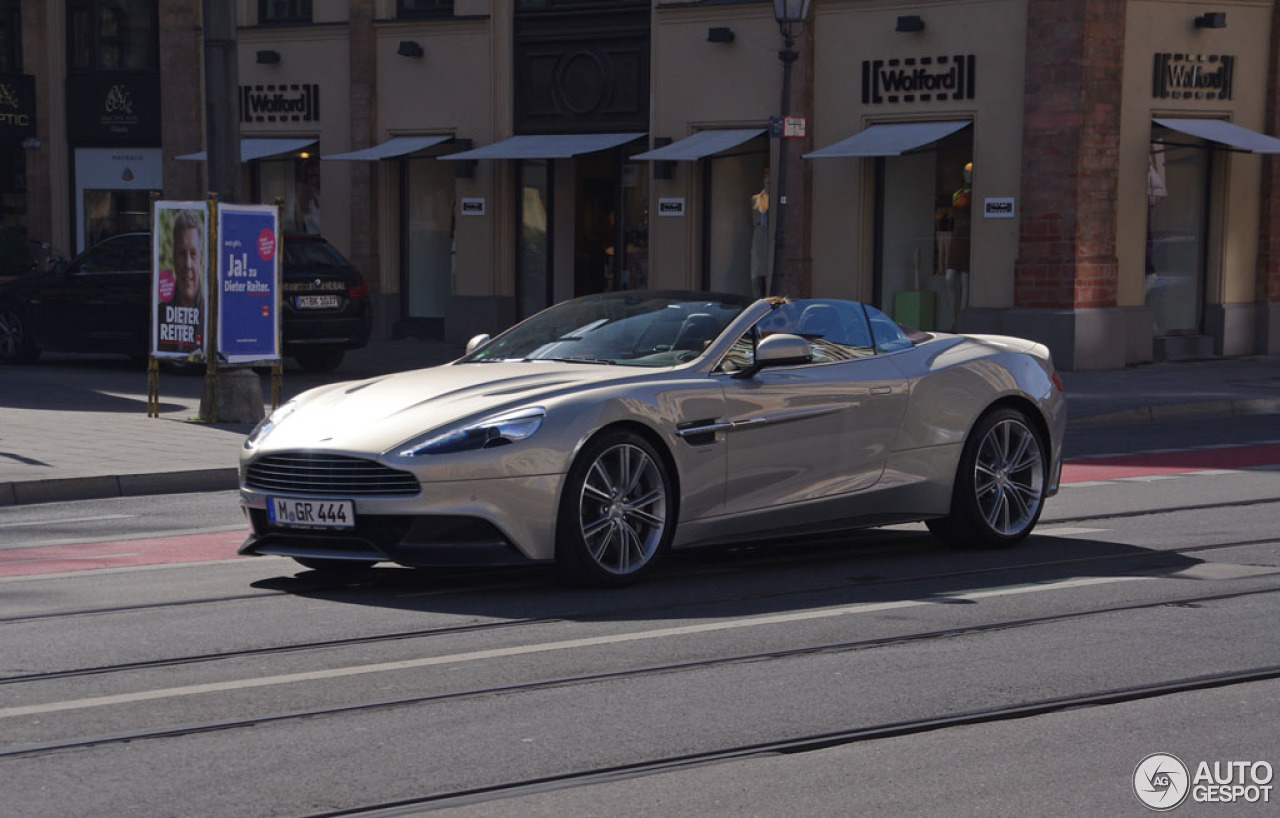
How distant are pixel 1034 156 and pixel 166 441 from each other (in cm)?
1268

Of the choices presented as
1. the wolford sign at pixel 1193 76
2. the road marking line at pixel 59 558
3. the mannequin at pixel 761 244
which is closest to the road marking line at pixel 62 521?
the road marking line at pixel 59 558

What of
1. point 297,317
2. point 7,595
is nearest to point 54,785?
point 7,595

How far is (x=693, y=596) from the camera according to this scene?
324 inches

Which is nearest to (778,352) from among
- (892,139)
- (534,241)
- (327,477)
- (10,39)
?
(327,477)

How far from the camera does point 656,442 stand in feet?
27.5

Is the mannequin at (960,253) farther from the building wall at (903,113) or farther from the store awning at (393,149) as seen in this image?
the store awning at (393,149)

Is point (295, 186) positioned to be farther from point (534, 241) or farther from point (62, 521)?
point (62, 521)

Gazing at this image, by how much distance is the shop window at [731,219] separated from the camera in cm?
2652

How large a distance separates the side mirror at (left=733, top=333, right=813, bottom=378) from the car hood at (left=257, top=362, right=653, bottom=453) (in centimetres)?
54

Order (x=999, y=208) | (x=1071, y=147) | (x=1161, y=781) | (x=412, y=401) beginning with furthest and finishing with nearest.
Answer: (x=999, y=208), (x=1071, y=147), (x=412, y=401), (x=1161, y=781)

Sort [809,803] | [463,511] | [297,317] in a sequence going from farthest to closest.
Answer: [297,317] → [463,511] → [809,803]

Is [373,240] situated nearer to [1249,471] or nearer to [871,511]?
[1249,471]

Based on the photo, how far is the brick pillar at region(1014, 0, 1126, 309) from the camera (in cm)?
2262

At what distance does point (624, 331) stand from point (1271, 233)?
58.3 feet
